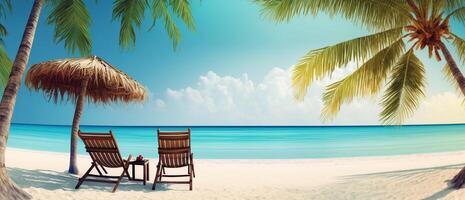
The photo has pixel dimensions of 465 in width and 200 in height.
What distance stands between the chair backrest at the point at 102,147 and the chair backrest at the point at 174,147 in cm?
59

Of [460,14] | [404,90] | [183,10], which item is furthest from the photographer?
[404,90]

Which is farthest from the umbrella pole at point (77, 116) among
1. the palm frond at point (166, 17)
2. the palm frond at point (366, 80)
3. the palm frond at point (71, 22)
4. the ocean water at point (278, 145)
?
the ocean water at point (278, 145)

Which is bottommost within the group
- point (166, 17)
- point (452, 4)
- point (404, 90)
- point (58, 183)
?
point (58, 183)

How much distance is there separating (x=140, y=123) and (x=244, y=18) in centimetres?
1799

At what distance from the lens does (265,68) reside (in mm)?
41844

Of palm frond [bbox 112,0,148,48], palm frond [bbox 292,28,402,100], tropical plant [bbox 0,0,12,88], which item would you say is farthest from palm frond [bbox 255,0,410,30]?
tropical plant [bbox 0,0,12,88]

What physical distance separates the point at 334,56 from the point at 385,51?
101cm

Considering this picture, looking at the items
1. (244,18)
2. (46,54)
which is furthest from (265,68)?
(46,54)

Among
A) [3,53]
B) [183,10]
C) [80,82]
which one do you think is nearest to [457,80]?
[183,10]

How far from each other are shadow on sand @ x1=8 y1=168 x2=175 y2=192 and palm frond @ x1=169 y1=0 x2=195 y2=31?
277 cm

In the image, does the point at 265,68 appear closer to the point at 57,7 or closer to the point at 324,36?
the point at 324,36

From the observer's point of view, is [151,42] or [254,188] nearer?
[254,188]

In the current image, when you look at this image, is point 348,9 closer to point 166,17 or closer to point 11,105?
point 166,17

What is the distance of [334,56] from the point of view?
6355 mm
